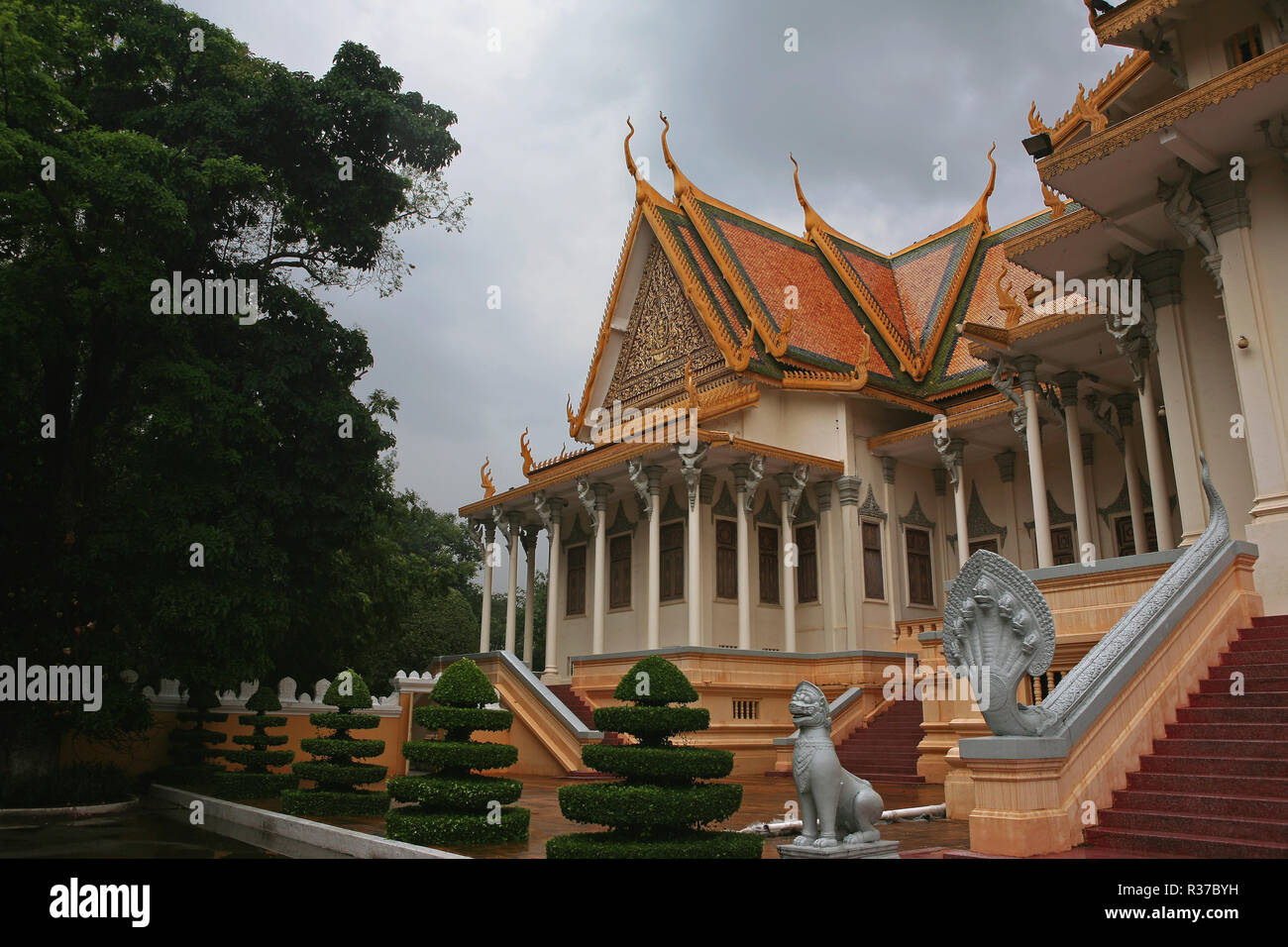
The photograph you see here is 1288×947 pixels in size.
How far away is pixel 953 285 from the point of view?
23094 millimetres

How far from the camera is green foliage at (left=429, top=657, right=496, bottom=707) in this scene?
8.34 meters

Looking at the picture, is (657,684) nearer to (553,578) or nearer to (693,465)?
(693,465)

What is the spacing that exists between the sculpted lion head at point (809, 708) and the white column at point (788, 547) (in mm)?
12499

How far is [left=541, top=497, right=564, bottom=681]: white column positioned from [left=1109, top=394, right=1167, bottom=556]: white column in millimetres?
11053

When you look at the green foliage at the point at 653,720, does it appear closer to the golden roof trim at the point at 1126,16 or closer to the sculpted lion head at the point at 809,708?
the sculpted lion head at the point at 809,708

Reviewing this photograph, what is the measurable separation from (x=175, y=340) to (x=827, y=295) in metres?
15.7

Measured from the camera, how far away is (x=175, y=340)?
1241 cm

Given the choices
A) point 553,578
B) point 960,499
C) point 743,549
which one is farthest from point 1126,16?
point 553,578

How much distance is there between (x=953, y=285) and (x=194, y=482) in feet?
57.8

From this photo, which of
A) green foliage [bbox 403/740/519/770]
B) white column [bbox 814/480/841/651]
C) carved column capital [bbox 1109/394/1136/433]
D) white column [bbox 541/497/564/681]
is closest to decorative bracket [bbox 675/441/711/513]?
white column [bbox 814/480/841/651]

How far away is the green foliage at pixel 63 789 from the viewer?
11.6 m

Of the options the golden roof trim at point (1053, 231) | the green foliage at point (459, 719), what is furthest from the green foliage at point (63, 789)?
the golden roof trim at point (1053, 231)
